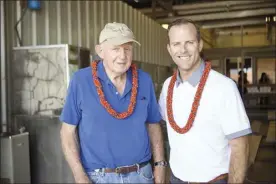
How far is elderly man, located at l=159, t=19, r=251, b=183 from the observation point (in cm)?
173

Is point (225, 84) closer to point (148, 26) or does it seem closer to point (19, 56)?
point (19, 56)

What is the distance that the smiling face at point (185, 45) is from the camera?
182 centimetres

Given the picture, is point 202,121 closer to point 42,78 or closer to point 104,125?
point 104,125

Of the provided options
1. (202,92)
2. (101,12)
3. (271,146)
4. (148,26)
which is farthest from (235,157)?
(148,26)

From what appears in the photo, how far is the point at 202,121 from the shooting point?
5.84ft

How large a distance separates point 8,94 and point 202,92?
10.4 ft

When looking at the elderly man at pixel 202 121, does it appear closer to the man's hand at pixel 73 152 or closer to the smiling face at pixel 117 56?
the smiling face at pixel 117 56

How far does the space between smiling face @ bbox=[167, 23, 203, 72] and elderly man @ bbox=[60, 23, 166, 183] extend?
0.86ft

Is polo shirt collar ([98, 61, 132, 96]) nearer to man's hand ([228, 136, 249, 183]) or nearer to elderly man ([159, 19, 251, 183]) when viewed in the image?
elderly man ([159, 19, 251, 183])

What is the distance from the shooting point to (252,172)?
17.7 ft

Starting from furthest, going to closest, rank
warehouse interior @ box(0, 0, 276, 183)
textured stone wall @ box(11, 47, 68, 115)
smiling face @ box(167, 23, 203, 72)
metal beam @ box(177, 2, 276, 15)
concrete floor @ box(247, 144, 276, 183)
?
1. metal beam @ box(177, 2, 276, 15)
2. concrete floor @ box(247, 144, 276, 183)
3. textured stone wall @ box(11, 47, 68, 115)
4. warehouse interior @ box(0, 0, 276, 183)
5. smiling face @ box(167, 23, 203, 72)

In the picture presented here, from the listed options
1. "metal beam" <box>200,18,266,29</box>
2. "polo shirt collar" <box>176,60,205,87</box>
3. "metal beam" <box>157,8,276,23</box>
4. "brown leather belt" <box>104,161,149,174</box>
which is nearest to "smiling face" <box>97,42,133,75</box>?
"polo shirt collar" <box>176,60,205,87</box>

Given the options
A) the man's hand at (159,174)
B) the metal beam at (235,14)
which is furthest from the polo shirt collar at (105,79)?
the metal beam at (235,14)

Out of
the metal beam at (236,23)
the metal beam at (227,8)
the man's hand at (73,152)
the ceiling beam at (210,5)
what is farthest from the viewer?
the metal beam at (236,23)
